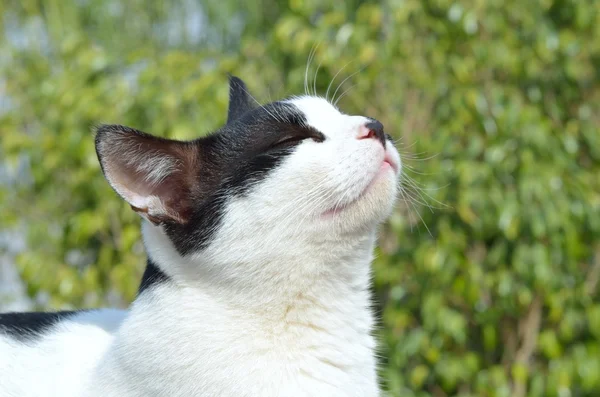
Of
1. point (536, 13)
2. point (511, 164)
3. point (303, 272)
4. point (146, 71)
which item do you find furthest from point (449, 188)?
point (303, 272)

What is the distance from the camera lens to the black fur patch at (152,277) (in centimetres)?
178

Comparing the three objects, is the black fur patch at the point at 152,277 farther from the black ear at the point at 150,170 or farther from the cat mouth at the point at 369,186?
the cat mouth at the point at 369,186

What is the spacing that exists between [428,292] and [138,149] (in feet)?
6.20

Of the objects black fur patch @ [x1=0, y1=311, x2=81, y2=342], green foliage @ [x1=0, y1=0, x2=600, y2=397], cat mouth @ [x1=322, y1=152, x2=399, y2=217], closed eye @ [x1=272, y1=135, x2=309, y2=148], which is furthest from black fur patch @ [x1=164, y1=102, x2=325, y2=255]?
green foliage @ [x1=0, y1=0, x2=600, y2=397]

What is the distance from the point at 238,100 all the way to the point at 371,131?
605mm

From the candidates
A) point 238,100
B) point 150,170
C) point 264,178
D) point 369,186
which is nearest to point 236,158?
point 264,178

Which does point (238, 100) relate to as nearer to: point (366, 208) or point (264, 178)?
point (264, 178)

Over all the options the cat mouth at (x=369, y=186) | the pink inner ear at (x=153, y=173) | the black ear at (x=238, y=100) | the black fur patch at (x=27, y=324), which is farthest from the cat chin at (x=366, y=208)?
the black fur patch at (x=27, y=324)

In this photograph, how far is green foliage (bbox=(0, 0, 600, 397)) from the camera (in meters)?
3.15

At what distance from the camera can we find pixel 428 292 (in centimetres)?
327

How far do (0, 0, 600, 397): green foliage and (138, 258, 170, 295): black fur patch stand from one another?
57.4 inches

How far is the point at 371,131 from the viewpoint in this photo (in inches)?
68.5

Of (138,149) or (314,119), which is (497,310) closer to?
(314,119)

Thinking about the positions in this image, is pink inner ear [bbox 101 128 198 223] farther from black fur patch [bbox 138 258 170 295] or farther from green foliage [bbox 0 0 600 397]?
green foliage [bbox 0 0 600 397]
